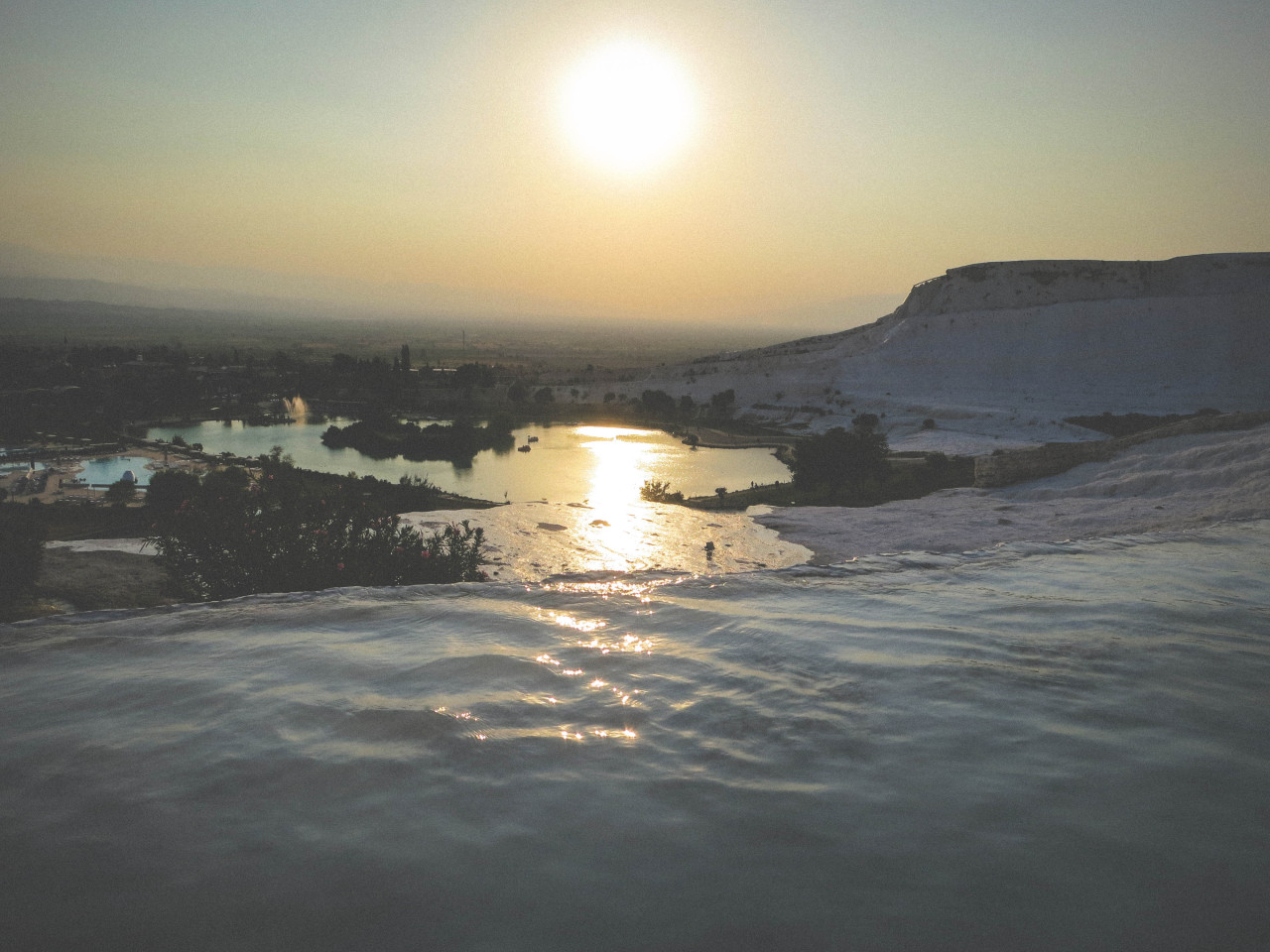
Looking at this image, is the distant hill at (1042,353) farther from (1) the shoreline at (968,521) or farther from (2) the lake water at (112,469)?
(2) the lake water at (112,469)

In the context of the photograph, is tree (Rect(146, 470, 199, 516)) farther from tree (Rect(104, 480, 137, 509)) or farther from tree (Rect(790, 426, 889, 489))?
tree (Rect(790, 426, 889, 489))

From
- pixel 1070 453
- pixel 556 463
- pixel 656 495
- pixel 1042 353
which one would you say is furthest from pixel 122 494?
pixel 1042 353

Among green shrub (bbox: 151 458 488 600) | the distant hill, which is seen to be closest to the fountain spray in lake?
the distant hill

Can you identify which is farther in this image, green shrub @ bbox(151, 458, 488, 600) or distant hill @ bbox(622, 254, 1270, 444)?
distant hill @ bbox(622, 254, 1270, 444)

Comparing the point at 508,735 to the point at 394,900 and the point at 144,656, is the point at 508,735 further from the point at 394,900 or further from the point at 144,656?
the point at 144,656

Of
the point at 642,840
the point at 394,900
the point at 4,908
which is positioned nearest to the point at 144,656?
the point at 4,908

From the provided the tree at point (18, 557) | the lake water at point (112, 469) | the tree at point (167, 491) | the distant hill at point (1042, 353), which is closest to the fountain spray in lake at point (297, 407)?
the lake water at point (112, 469)
